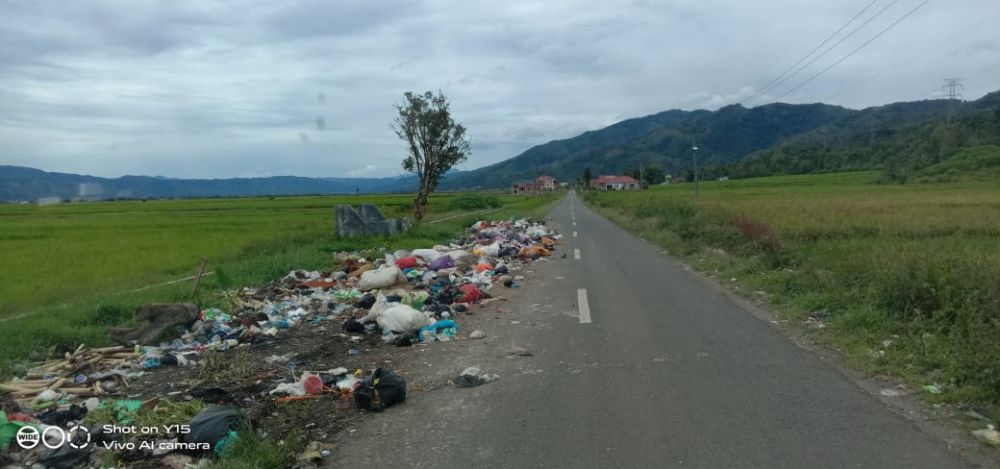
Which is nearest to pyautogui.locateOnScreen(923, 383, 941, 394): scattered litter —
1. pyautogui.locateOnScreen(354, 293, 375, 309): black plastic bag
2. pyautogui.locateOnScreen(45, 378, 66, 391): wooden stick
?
pyautogui.locateOnScreen(354, 293, 375, 309): black plastic bag

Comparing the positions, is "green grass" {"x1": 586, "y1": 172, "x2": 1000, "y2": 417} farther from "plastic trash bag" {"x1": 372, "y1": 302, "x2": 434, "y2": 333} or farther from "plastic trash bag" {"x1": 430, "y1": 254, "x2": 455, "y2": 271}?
"plastic trash bag" {"x1": 430, "y1": 254, "x2": 455, "y2": 271}

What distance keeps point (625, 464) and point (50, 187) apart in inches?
5402

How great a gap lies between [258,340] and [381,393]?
3.27 meters

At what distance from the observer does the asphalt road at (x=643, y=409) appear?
4.12 meters

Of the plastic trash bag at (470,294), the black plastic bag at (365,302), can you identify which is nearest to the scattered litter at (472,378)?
the plastic trash bag at (470,294)

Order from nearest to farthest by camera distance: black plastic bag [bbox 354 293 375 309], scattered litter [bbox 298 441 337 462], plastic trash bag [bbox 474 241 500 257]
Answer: scattered litter [bbox 298 441 337 462]
black plastic bag [bbox 354 293 375 309]
plastic trash bag [bbox 474 241 500 257]

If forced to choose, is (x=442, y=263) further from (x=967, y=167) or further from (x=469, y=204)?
(x=967, y=167)

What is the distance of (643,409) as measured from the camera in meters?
4.97

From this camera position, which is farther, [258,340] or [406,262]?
[406,262]

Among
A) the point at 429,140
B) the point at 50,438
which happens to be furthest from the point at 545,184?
the point at 50,438

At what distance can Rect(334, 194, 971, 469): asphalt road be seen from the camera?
4121 millimetres

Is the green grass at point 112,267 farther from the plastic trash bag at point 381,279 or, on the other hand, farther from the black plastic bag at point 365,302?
the plastic trash bag at point 381,279

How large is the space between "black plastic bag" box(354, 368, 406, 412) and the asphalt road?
0.43 ft

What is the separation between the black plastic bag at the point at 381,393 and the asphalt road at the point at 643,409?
0.43 ft
